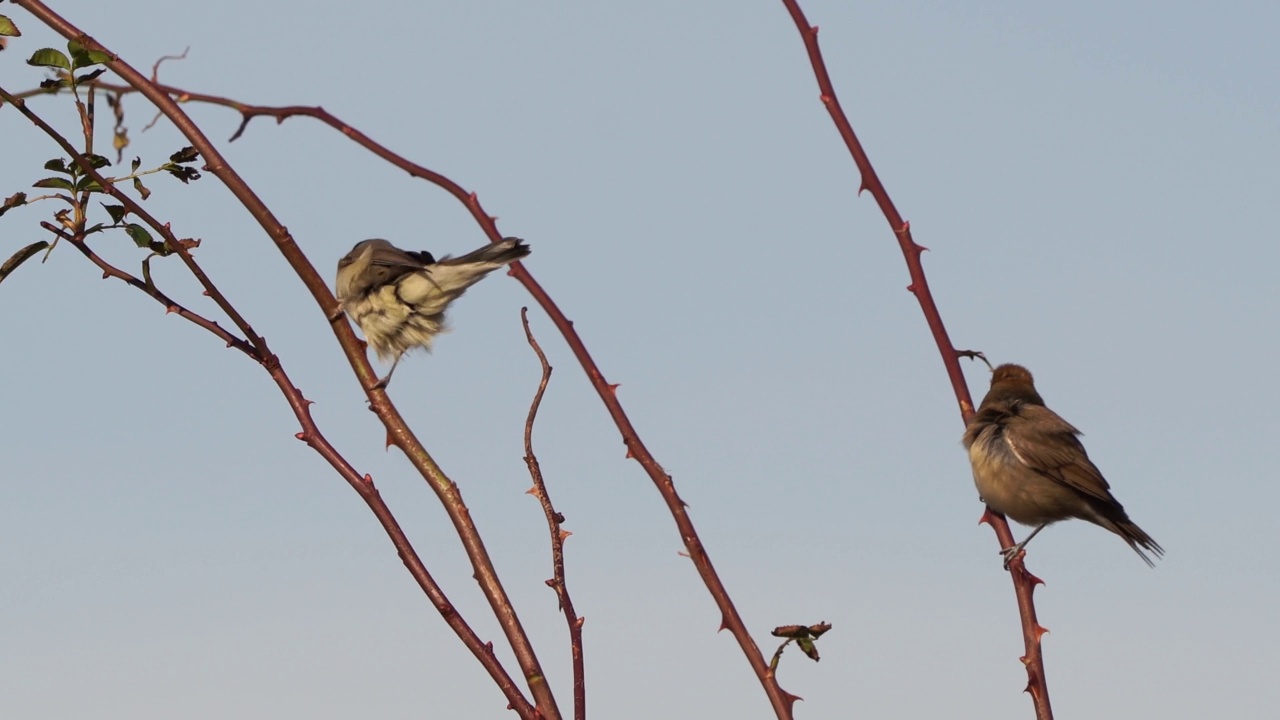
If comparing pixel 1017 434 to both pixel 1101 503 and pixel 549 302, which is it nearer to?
pixel 1101 503

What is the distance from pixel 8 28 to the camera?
2998 millimetres

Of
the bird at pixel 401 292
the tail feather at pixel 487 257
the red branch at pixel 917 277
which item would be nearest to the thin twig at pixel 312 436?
the red branch at pixel 917 277

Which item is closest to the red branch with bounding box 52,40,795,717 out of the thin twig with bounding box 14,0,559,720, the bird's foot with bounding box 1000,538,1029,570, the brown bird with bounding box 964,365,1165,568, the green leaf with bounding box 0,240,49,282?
the thin twig with bounding box 14,0,559,720

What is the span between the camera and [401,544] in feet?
7.91

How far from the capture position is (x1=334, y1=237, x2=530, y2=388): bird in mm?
8445

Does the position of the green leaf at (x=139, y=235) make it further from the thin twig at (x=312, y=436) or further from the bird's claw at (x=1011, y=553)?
the bird's claw at (x=1011, y=553)

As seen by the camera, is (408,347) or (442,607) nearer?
(442,607)

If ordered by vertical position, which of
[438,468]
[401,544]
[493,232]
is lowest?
[401,544]

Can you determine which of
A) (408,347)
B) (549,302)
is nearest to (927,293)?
(549,302)

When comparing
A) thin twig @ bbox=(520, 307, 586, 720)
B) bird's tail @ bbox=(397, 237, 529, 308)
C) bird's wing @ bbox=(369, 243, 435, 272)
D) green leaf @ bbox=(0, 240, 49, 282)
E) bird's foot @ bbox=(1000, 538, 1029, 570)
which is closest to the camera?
thin twig @ bbox=(520, 307, 586, 720)

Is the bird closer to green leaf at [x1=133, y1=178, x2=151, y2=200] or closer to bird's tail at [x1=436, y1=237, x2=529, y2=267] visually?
bird's tail at [x1=436, y1=237, x2=529, y2=267]

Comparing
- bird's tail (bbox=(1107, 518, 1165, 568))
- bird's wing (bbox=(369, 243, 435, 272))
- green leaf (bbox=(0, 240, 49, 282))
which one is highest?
bird's wing (bbox=(369, 243, 435, 272))

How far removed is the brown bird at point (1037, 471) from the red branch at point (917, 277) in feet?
14.5

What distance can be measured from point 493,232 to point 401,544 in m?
0.70
